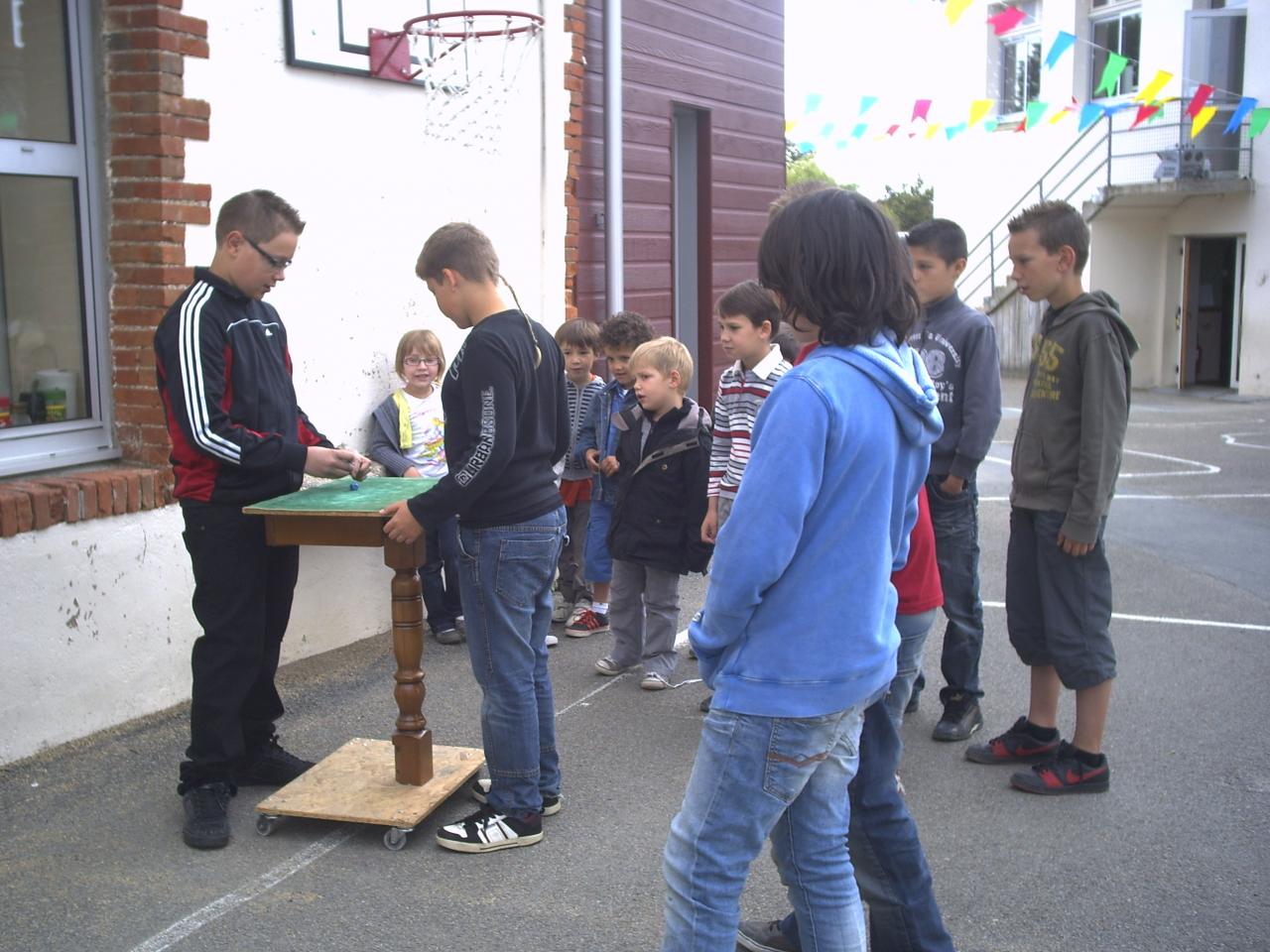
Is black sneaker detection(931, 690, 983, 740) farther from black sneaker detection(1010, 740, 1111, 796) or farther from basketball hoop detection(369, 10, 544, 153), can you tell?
basketball hoop detection(369, 10, 544, 153)

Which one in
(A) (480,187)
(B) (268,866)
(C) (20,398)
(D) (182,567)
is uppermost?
(A) (480,187)

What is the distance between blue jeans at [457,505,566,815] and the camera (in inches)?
160

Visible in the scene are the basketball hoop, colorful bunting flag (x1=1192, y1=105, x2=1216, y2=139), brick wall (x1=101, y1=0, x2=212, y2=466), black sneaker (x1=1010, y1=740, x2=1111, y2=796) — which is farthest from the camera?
colorful bunting flag (x1=1192, y1=105, x2=1216, y2=139)

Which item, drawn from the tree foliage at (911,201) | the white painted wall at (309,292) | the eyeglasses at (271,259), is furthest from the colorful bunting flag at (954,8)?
the tree foliage at (911,201)

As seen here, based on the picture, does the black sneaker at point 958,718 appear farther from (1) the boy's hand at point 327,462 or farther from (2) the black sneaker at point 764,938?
(1) the boy's hand at point 327,462

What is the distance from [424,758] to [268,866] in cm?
62

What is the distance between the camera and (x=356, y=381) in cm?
654

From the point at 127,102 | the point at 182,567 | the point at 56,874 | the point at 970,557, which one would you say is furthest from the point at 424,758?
the point at 127,102

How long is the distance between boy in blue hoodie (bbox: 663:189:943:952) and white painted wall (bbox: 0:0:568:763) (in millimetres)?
3229

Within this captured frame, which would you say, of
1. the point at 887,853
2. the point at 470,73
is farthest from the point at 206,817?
the point at 470,73

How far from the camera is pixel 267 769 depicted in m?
4.65

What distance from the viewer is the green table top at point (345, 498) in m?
4.02

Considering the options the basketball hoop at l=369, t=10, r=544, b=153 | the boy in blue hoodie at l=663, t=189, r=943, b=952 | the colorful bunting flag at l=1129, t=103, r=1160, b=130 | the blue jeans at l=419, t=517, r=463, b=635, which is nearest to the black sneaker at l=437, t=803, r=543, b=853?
the boy in blue hoodie at l=663, t=189, r=943, b=952

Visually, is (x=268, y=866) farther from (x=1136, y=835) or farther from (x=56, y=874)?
(x=1136, y=835)
